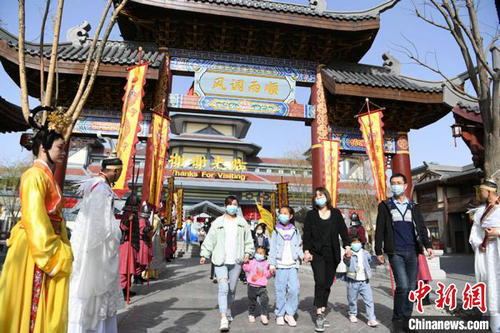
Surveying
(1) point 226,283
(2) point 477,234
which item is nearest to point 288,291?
(1) point 226,283

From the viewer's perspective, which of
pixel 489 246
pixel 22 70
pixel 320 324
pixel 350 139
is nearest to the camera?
pixel 22 70

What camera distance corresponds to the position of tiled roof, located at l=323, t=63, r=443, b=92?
9.70 meters

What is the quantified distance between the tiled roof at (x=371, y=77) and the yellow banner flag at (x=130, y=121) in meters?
5.41

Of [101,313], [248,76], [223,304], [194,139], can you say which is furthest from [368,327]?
[194,139]

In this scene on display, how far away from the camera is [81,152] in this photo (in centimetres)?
2880

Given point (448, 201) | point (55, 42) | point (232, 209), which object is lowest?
point (232, 209)

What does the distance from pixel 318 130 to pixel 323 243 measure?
5.96 meters

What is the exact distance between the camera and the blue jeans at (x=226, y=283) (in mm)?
4395

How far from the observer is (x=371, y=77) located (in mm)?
10555

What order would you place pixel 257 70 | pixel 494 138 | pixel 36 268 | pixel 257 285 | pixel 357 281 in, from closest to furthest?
1. pixel 36 268
2. pixel 357 281
3. pixel 257 285
4. pixel 494 138
5. pixel 257 70

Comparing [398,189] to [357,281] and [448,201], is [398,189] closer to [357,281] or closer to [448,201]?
[357,281]

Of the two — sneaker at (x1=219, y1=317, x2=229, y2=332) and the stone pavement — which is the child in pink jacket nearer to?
the stone pavement

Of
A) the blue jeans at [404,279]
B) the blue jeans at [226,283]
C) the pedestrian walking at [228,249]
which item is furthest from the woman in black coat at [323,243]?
the blue jeans at [226,283]

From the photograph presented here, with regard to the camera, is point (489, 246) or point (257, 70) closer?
point (489, 246)
